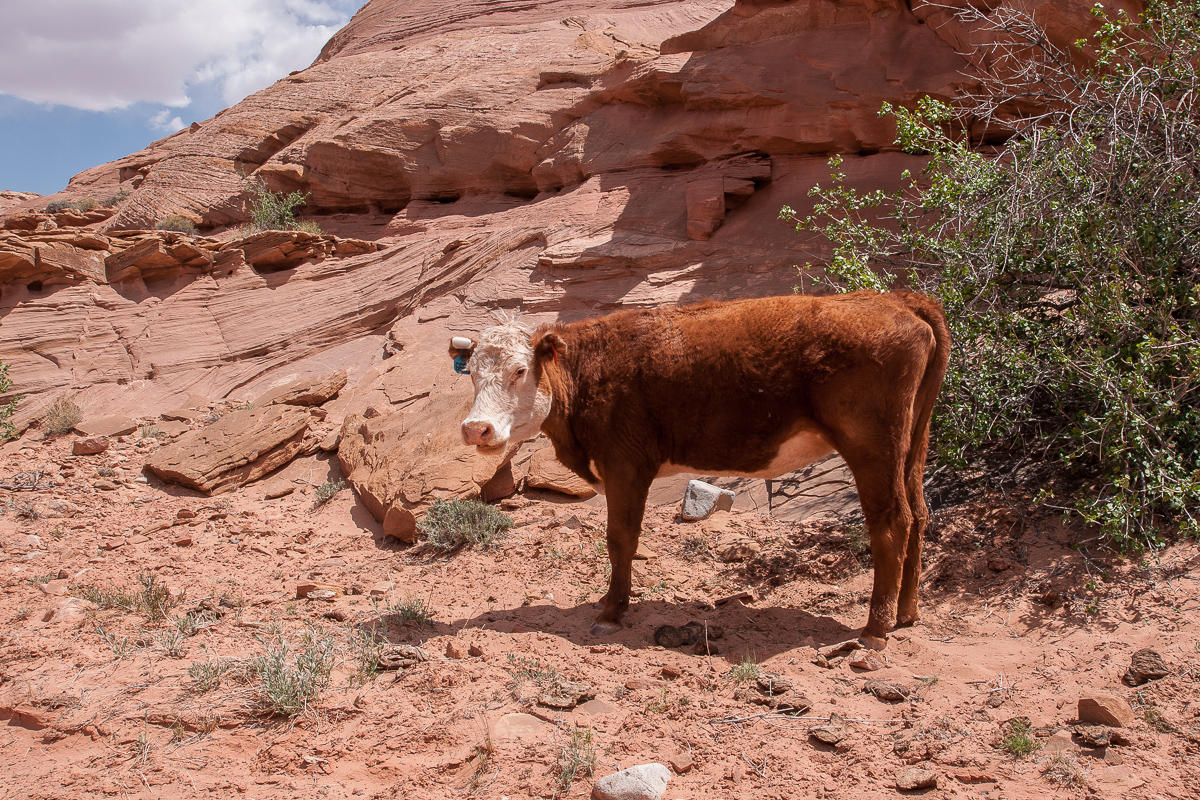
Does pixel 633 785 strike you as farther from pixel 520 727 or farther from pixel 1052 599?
pixel 1052 599

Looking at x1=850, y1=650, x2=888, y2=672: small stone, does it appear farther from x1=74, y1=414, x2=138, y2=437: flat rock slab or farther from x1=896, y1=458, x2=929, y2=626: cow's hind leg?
x1=74, y1=414, x2=138, y2=437: flat rock slab

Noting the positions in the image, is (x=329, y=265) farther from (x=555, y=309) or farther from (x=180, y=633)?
(x=180, y=633)

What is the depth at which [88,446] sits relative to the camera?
10.8 m

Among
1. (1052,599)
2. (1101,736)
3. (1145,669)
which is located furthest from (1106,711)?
(1052,599)

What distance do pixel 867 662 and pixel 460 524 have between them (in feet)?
13.3

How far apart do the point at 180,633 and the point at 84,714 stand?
1041mm

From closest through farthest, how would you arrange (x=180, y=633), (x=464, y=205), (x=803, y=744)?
(x=803, y=744) < (x=180, y=633) < (x=464, y=205)

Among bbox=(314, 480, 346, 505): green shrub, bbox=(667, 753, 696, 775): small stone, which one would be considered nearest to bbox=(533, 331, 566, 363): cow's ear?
bbox=(667, 753, 696, 775): small stone

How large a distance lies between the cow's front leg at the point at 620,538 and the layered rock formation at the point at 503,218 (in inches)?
158

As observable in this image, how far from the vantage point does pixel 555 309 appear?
1305 cm

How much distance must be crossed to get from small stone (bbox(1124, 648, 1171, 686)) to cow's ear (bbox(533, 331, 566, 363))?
3.91 meters

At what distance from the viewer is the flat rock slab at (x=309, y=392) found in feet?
38.2

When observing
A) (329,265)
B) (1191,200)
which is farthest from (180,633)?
(329,265)

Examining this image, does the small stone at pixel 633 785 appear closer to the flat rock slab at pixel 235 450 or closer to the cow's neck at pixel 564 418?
the cow's neck at pixel 564 418
